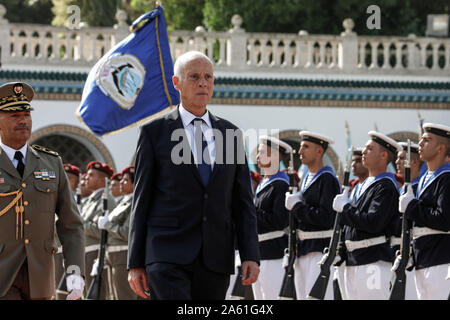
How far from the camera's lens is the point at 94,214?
1171cm

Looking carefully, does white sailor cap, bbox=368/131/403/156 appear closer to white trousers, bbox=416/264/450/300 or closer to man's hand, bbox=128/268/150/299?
white trousers, bbox=416/264/450/300

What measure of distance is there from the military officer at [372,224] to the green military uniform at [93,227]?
134 inches

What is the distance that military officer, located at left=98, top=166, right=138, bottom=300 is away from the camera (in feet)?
35.4

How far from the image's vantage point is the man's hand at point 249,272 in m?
5.69

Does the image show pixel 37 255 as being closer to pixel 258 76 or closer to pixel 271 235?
pixel 271 235

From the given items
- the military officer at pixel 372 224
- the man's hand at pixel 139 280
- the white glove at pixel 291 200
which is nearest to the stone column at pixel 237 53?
the white glove at pixel 291 200

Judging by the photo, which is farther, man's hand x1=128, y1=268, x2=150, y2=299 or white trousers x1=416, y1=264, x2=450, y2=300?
white trousers x1=416, y1=264, x2=450, y2=300

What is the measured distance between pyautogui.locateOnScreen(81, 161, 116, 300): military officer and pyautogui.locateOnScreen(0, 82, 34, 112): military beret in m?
5.22

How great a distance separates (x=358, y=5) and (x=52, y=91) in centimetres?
719

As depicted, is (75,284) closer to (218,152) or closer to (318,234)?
(218,152)

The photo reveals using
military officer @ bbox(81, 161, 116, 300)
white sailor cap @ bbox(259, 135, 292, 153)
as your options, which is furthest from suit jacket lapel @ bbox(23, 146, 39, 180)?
military officer @ bbox(81, 161, 116, 300)

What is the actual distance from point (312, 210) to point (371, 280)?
0.93 metres

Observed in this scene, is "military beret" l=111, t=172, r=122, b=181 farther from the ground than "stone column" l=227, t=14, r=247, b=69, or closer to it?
closer to it

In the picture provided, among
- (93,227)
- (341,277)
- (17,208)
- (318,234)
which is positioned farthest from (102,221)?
(17,208)
